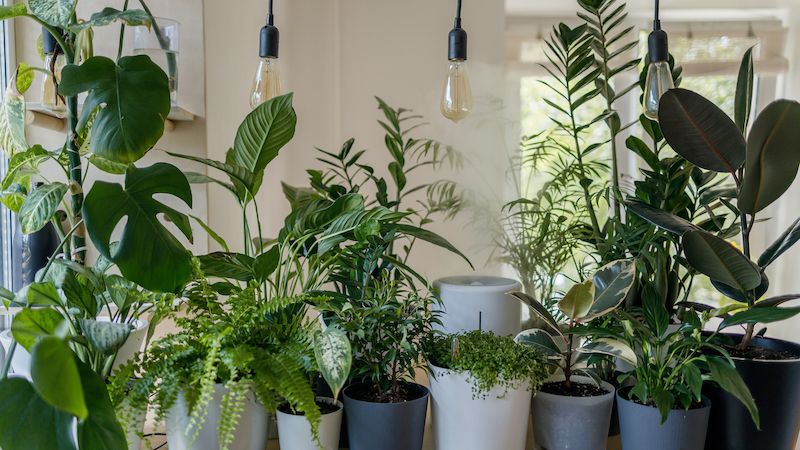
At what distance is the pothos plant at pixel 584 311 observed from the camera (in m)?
1.04

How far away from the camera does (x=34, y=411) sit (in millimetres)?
809

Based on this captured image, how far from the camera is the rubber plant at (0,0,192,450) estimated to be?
812mm

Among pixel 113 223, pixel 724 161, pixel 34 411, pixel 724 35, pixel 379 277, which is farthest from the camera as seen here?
pixel 724 35

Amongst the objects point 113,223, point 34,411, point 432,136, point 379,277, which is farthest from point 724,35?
point 34,411

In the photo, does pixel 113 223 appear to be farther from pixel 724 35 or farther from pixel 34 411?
pixel 724 35

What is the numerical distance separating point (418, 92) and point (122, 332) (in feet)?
6.23

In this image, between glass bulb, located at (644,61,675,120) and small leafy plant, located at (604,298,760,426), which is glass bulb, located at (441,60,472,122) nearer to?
glass bulb, located at (644,61,675,120)

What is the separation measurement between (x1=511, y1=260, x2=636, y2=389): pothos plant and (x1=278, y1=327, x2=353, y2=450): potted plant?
34 centimetres

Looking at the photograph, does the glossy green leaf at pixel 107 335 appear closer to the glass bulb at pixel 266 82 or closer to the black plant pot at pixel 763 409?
the glass bulb at pixel 266 82

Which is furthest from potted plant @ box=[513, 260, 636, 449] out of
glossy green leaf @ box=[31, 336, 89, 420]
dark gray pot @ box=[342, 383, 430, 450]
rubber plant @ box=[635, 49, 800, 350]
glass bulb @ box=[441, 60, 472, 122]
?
glossy green leaf @ box=[31, 336, 89, 420]

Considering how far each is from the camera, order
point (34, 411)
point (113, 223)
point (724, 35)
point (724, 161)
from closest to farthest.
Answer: point (34, 411) < point (113, 223) < point (724, 161) < point (724, 35)

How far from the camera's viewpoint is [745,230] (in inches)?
43.4

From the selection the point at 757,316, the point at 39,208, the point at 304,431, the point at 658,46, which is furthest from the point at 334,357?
the point at 658,46

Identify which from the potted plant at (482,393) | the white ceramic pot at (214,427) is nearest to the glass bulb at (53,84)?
the white ceramic pot at (214,427)
